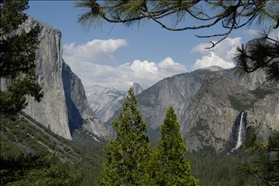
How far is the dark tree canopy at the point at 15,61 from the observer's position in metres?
12.2

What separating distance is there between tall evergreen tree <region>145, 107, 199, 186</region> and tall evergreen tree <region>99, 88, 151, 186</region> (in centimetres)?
105

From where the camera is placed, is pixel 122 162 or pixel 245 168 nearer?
pixel 245 168

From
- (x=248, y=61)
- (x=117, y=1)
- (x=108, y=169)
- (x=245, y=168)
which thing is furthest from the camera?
(x=108, y=169)

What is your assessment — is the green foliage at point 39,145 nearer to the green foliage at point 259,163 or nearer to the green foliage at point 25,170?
the green foliage at point 25,170

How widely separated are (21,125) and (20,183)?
150 meters

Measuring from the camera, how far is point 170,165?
17.8 metres

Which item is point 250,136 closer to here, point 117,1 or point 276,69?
point 276,69

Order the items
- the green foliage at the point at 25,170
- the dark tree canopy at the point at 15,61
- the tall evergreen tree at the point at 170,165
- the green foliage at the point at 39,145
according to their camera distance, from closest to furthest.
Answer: the dark tree canopy at the point at 15,61
the green foliage at the point at 25,170
the tall evergreen tree at the point at 170,165
the green foliage at the point at 39,145

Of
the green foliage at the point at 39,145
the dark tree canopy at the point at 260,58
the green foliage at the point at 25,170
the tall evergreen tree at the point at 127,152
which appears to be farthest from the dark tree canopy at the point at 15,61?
the green foliage at the point at 39,145

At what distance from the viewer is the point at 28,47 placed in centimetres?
1296

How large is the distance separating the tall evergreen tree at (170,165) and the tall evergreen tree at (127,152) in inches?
41.3

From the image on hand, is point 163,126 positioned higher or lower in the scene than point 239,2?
lower

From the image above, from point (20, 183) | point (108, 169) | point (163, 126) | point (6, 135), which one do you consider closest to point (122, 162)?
point (108, 169)

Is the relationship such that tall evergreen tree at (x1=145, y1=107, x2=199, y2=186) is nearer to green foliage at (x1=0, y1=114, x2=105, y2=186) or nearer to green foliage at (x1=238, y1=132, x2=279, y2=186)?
green foliage at (x1=238, y1=132, x2=279, y2=186)
